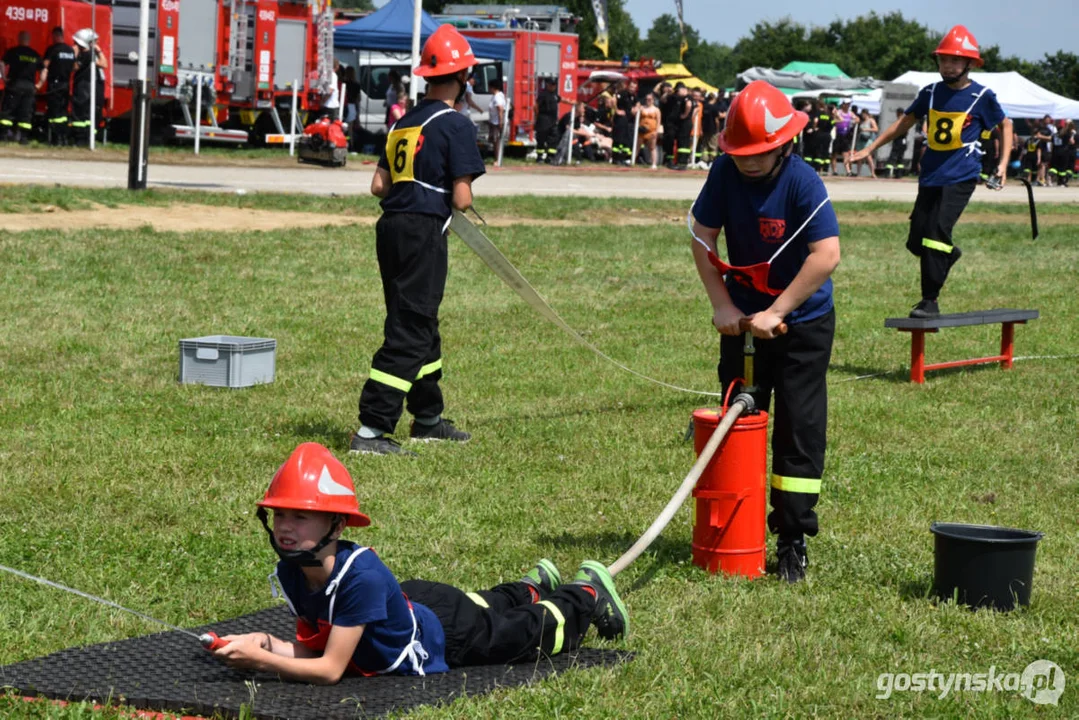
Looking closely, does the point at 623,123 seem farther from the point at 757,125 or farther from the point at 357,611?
the point at 357,611

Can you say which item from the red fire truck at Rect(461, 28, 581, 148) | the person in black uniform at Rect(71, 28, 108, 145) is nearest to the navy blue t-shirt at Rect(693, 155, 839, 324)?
the person in black uniform at Rect(71, 28, 108, 145)

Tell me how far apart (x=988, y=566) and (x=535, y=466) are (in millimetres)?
2916

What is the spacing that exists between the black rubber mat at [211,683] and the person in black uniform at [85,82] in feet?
76.4

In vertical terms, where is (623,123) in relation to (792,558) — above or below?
above

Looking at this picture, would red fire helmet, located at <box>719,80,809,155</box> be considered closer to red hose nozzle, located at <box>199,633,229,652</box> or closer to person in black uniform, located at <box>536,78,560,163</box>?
red hose nozzle, located at <box>199,633,229,652</box>

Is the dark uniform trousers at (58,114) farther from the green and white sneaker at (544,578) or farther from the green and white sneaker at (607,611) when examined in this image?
the green and white sneaker at (607,611)

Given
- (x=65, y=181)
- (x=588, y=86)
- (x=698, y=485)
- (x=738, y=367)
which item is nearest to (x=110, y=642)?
(x=698, y=485)

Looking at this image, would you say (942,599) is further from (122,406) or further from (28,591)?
(122,406)

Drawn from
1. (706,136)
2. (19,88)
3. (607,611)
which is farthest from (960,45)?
(706,136)

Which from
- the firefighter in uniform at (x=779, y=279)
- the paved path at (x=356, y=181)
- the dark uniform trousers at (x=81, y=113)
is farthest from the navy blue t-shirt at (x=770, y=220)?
the dark uniform trousers at (x=81, y=113)

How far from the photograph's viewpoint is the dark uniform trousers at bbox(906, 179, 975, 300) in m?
11.2

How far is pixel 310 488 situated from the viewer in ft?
13.9

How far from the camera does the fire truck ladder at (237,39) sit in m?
29.1

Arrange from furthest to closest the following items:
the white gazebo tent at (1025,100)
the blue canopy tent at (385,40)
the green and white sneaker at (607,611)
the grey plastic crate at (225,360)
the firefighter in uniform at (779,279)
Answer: the white gazebo tent at (1025,100), the blue canopy tent at (385,40), the grey plastic crate at (225,360), the firefighter in uniform at (779,279), the green and white sneaker at (607,611)
